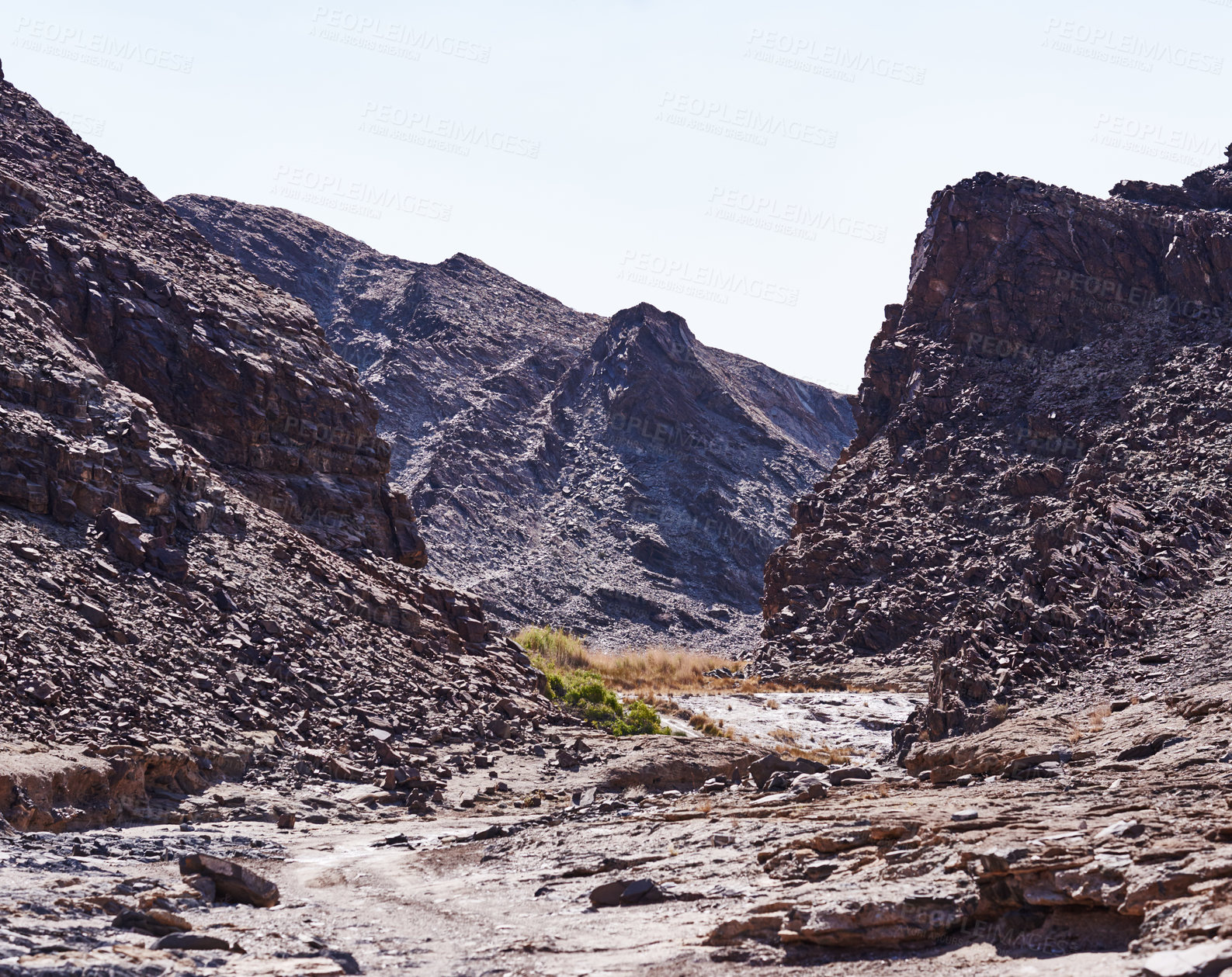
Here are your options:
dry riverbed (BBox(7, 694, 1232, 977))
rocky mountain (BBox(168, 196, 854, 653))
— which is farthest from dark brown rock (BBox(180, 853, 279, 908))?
rocky mountain (BBox(168, 196, 854, 653))

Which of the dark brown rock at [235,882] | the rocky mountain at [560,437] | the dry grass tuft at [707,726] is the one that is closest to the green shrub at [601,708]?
the dry grass tuft at [707,726]

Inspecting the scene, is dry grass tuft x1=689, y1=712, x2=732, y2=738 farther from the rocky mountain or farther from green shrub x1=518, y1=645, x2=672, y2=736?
the rocky mountain

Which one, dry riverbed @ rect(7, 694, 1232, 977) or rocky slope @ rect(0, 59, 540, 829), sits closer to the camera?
dry riverbed @ rect(7, 694, 1232, 977)

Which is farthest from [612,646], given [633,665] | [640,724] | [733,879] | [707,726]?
[733,879]

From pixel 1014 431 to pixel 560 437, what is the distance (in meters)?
36.9

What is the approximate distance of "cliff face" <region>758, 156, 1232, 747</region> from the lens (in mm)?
35656

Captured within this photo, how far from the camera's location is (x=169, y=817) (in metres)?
17.2

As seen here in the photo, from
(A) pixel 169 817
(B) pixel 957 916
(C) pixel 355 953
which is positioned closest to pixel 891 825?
(B) pixel 957 916

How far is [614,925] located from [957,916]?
320 cm

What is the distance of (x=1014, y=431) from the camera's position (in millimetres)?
47844

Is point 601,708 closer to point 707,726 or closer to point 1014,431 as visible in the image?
point 707,726

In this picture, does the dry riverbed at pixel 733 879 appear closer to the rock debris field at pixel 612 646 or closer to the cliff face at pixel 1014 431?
the rock debris field at pixel 612 646

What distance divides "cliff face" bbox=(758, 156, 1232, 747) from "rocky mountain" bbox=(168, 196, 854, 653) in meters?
13.8

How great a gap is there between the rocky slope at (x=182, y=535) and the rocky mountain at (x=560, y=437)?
24.7 m
